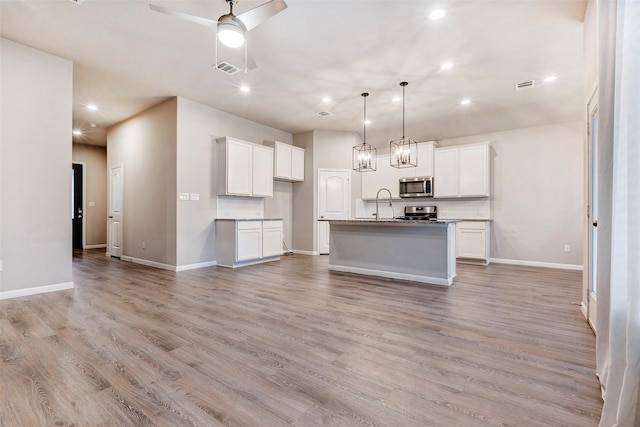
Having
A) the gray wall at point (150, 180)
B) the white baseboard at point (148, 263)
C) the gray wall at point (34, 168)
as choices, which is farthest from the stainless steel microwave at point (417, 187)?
the gray wall at point (34, 168)

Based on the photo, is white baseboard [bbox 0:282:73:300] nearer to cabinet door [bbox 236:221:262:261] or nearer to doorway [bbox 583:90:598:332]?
cabinet door [bbox 236:221:262:261]

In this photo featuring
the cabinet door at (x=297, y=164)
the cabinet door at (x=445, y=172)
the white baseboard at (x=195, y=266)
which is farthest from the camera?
the cabinet door at (x=297, y=164)

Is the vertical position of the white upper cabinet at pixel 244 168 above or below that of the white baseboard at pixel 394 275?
above

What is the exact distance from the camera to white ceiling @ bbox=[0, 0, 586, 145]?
3012mm

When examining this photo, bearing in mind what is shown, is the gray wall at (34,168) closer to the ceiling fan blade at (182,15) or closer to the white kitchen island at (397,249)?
the ceiling fan blade at (182,15)

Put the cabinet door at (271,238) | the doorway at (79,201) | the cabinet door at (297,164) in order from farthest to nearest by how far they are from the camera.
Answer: the doorway at (79,201) → the cabinet door at (297,164) → the cabinet door at (271,238)

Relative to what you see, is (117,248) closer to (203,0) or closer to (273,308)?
(273,308)

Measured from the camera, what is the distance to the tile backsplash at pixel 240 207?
605 cm

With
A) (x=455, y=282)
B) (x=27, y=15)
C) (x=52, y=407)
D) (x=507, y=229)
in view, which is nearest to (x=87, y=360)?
(x=52, y=407)

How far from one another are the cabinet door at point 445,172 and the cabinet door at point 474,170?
12 centimetres

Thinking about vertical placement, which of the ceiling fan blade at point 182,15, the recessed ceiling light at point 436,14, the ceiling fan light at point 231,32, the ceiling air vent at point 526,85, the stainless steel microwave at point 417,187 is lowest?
the stainless steel microwave at point 417,187

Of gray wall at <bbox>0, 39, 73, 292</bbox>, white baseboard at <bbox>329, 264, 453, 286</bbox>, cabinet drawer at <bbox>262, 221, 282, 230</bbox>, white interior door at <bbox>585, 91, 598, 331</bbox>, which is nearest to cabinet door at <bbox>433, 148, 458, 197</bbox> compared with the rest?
white baseboard at <bbox>329, 264, 453, 286</bbox>

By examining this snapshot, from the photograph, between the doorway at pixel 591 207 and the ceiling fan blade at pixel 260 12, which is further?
the doorway at pixel 591 207

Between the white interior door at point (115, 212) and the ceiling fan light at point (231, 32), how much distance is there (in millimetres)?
5384
